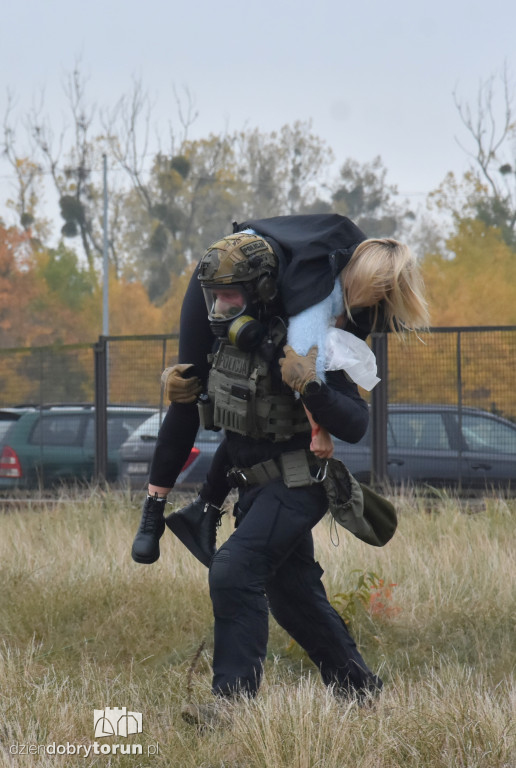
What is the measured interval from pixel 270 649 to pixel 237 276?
2.17 metres

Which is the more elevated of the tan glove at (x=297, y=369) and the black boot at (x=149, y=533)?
the tan glove at (x=297, y=369)

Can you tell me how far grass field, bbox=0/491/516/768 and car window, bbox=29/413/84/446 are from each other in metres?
2.28

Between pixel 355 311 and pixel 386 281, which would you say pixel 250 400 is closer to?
pixel 355 311

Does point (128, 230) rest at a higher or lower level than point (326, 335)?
higher

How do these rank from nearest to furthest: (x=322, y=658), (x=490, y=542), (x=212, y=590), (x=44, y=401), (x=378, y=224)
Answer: (x=212, y=590) < (x=322, y=658) < (x=490, y=542) < (x=44, y=401) < (x=378, y=224)

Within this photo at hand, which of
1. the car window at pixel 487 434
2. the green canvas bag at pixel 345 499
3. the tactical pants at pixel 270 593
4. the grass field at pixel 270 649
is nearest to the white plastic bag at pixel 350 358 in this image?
the green canvas bag at pixel 345 499

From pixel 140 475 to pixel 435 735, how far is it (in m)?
6.99

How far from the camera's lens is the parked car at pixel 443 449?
915 centimetres

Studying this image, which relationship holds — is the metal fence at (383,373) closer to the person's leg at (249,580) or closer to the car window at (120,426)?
the car window at (120,426)

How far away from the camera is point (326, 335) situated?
3564 millimetres

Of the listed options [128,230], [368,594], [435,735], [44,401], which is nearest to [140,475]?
[44,401]

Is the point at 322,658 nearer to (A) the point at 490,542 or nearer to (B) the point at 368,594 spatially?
(B) the point at 368,594

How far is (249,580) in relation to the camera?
11.6ft

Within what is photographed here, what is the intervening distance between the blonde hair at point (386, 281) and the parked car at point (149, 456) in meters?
6.14
